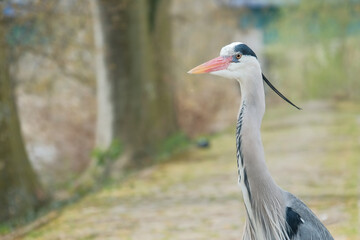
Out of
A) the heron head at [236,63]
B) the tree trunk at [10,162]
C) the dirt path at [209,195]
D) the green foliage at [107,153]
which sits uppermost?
the heron head at [236,63]

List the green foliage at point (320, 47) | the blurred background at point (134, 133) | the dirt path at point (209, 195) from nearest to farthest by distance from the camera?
the dirt path at point (209, 195), the blurred background at point (134, 133), the green foliage at point (320, 47)

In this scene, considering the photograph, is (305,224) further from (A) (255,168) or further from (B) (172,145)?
(B) (172,145)

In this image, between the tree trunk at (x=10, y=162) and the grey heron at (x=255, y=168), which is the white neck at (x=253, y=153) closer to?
the grey heron at (x=255, y=168)

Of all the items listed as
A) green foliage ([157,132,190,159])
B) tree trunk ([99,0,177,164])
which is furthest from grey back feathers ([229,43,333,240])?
green foliage ([157,132,190,159])

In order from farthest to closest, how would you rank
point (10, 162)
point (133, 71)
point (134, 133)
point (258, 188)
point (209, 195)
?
point (134, 133) < point (133, 71) < point (209, 195) < point (10, 162) < point (258, 188)

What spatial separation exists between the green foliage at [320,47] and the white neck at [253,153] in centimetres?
1813

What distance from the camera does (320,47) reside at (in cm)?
2223

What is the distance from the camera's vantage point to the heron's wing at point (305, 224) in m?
3.65

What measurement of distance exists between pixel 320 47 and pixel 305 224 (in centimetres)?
1922

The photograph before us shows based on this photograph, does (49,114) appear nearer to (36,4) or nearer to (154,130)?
(154,130)

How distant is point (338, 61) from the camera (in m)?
21.4

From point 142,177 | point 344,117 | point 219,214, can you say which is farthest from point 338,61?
point 219,214

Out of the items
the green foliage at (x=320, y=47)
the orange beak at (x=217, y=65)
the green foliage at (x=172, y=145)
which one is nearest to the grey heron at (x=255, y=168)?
the orange beak at (x=217, y=65)

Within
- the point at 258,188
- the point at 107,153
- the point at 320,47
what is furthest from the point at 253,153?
the point at 320,47
